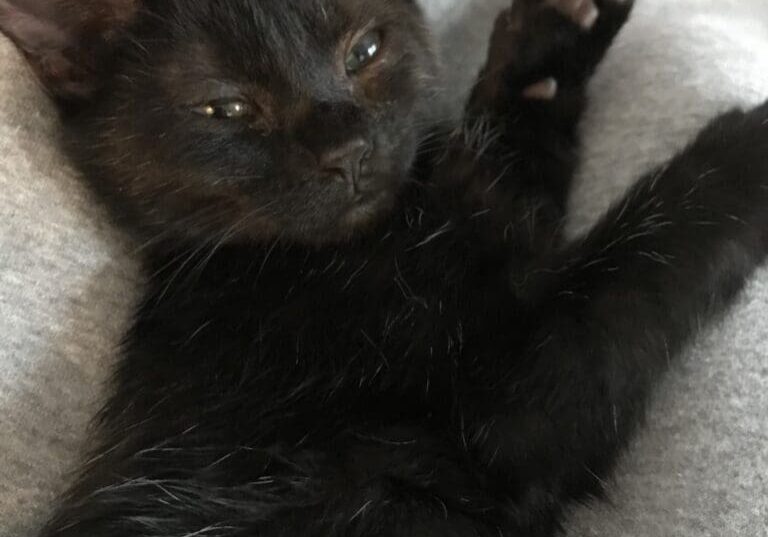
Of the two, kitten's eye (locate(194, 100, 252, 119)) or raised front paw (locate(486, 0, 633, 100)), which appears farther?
raised front paw (locate(486, 0, 633, 100))

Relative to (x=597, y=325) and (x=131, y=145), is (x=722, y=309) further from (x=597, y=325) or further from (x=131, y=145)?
(x=131, y=145)

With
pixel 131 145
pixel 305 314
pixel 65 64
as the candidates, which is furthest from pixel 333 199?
pixel 65 64

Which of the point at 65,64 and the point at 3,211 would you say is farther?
the point at 65,64

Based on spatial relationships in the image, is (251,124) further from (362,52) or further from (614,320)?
(614,320)

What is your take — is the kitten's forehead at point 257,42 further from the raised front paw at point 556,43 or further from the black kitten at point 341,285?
the raised front paw at point 556,43

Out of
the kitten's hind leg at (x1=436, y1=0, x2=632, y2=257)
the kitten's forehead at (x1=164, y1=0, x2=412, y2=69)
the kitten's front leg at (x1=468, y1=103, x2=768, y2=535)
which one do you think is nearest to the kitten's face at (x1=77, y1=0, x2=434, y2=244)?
the kitten's forehead at (x1=164, y1=0, x2=412, y2=69)

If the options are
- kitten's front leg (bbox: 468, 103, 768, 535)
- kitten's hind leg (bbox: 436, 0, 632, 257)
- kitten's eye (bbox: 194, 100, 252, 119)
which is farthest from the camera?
kitten's hind leg (bbox: 436, 0, 632, 257)

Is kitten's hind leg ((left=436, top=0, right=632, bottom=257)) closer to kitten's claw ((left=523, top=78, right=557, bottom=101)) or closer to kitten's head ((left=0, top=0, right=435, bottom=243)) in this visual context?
kitten's claw ((left=523, top=78, right=557, bottom=101))

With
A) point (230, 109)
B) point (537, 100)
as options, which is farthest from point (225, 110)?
point (537, 100)
